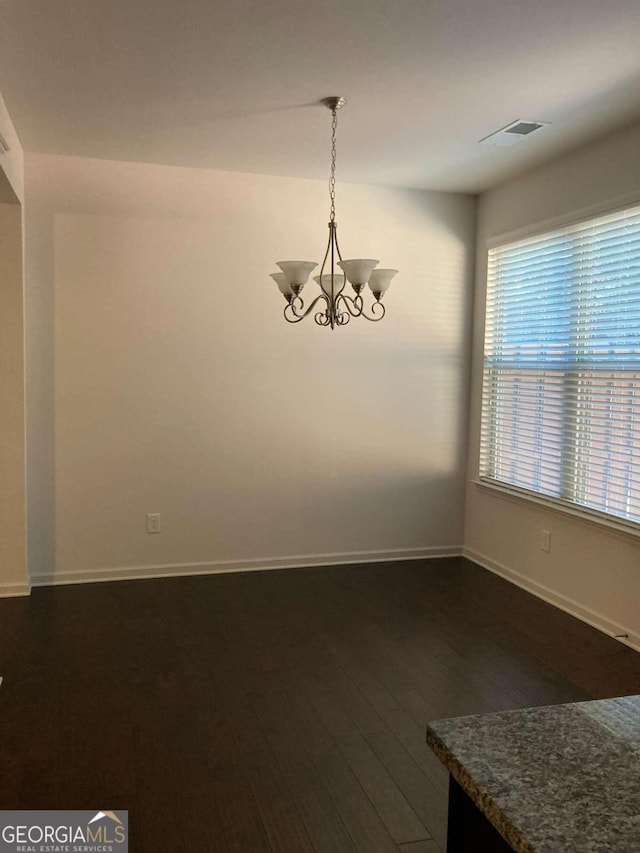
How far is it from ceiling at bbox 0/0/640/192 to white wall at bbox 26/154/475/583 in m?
0.45

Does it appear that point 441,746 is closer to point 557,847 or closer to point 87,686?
point 557,847

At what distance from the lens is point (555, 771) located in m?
0.92

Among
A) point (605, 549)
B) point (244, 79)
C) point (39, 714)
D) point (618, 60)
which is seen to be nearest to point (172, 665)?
point (39, 714)

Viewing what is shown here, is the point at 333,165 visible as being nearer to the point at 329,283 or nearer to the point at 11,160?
the point at 329,283

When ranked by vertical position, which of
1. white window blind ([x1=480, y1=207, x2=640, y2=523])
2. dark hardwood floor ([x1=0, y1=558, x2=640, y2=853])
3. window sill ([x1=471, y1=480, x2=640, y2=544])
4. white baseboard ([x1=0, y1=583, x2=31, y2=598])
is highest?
white window blind ([x1=480, y1=207, x2=640, y2=523])

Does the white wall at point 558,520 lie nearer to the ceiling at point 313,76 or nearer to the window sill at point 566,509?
the window sill at point 566,509

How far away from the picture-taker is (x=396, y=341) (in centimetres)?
485

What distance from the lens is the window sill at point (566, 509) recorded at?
11.4 feet

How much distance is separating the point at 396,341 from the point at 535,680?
2.50 meters

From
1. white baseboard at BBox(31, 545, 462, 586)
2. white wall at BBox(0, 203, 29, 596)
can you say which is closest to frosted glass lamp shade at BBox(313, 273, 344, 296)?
white wall at BBox(0, 203, 29, 596)

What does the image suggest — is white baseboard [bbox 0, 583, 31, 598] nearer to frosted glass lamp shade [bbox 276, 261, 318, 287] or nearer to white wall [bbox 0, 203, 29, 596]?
white wall [bbox 0, 203, 29, 596]

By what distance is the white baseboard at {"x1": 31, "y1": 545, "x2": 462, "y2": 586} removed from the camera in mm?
4328

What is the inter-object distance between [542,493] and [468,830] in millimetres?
3394

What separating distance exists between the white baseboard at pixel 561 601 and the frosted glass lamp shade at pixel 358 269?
86.7 inches
